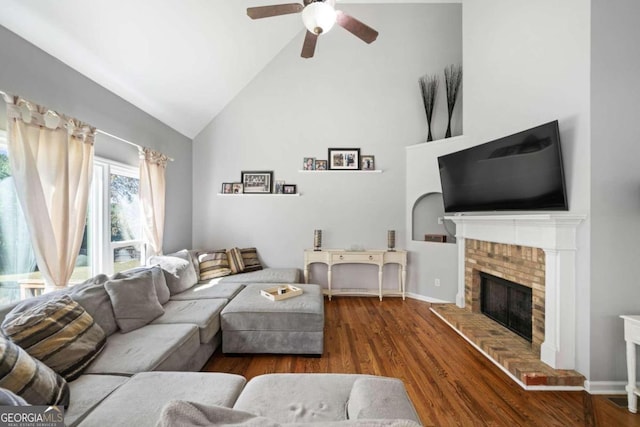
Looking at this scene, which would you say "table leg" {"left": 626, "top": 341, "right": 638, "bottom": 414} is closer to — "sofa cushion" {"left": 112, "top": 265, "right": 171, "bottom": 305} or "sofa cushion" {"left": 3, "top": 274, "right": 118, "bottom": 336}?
"sofa cushion" {"left": 3, "top": 274, "right": 118, "bottom": 336}

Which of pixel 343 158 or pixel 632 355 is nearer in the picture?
pixel 632 355

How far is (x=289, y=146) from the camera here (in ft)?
14.1

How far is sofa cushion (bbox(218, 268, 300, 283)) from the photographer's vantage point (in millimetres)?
3482

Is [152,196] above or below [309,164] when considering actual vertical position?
below

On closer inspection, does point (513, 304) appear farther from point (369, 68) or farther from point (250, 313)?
point (369, 68)

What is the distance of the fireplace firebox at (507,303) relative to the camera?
99.6 inches

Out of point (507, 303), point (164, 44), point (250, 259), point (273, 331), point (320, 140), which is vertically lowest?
point (273, 331)

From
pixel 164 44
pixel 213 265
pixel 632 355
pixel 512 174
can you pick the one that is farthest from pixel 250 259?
pixel 632 355

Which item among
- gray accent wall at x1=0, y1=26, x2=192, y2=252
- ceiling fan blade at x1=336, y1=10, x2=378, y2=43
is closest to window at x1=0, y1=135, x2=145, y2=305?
gray accent wall at x1=0, y1=26, x2=192, y2=252

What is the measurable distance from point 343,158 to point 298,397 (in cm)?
356

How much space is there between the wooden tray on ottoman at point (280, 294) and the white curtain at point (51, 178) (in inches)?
63.1

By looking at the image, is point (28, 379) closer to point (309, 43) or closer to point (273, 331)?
point (273, 331)

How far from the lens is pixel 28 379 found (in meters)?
1.11

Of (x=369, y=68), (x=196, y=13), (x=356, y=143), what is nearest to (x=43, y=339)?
(x=196, y=13)
